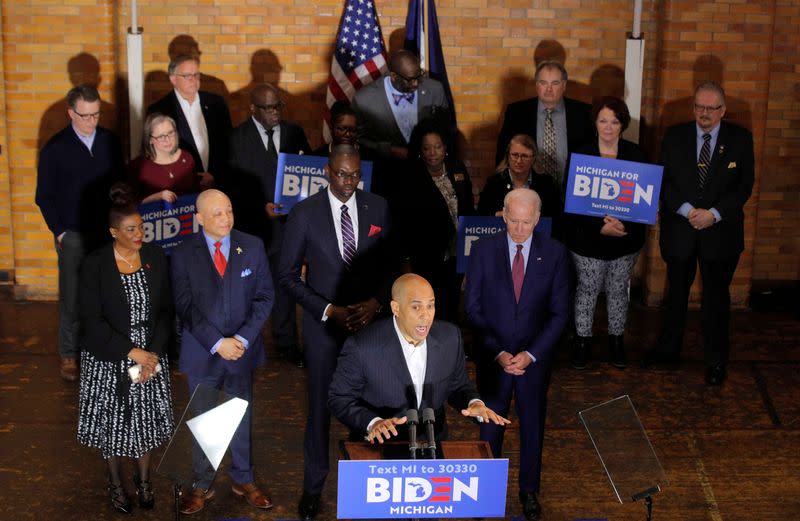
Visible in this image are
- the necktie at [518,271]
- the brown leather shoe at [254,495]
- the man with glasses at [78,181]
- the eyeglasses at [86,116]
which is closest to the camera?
the necktie at [518,271]

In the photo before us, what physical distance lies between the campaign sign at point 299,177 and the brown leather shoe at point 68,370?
1892 millimetres

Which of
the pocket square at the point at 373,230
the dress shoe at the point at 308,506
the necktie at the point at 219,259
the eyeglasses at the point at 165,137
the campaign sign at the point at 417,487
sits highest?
the eyeglasses at the point at 165,137

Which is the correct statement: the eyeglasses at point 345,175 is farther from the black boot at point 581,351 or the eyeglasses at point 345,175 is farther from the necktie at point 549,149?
the black boot at point 581,351

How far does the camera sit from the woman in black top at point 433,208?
7719 millimetres

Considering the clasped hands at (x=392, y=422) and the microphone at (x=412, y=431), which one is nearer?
the microphone at (x=412, y=431)

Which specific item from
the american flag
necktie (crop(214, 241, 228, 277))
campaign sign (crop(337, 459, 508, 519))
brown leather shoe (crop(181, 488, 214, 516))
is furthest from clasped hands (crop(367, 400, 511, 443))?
the american flag

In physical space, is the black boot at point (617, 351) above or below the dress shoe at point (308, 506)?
above

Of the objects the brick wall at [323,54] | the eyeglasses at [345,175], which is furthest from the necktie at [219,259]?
the brick wall at [323,54]

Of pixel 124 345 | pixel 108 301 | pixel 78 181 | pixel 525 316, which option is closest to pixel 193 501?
pixel 124 345

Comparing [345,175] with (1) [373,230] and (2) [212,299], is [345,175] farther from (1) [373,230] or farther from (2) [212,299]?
(2) [212,299]

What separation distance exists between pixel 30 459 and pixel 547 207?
380cm

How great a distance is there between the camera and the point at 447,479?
415 cm

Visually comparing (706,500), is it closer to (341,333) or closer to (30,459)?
(341,333)

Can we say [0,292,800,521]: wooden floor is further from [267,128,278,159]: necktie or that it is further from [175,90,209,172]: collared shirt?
[175,90,209,172]: collared shirt
